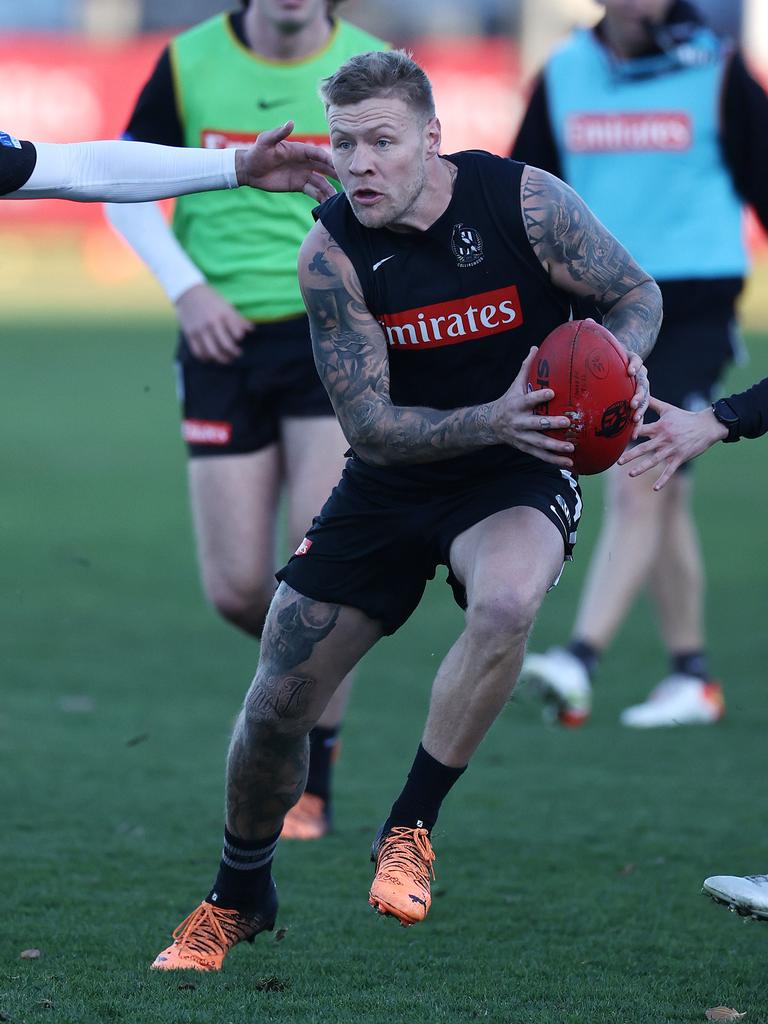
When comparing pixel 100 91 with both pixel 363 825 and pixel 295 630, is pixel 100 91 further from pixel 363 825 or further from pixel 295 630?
pixel 295 630

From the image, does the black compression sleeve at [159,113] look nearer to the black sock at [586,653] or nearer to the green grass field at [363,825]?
the green grass field at [363,825]

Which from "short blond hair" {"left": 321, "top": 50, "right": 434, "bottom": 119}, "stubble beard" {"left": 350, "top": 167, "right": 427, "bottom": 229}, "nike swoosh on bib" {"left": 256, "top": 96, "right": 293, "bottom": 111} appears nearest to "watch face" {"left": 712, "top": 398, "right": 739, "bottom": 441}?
"stubble beard" {"left": 350, "top": 167, "right": 427, "bottom": 229}

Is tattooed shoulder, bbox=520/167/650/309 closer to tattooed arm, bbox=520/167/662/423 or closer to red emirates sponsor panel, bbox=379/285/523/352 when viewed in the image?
tattooed arm, bbox=520/167/662/423

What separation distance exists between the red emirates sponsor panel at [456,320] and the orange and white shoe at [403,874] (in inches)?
48.3

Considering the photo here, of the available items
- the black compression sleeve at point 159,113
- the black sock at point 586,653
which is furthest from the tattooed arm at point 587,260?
the black sock at point 586,653

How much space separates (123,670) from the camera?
8531 millimetres

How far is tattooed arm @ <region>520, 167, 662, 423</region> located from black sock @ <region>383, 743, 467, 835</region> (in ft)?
3.74

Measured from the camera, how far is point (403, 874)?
14.3 ft

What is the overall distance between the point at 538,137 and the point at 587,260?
3.61 metres

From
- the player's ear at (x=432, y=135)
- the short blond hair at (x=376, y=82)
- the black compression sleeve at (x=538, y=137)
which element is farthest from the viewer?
the black compression sleeve at (x=538, y=137)

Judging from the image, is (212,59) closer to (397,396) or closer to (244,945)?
(397,396)

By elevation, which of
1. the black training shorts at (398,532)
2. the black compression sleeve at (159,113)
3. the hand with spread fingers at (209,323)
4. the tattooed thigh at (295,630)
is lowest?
the hand with spread fingers at (209,323)

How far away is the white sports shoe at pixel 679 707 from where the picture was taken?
7741 millimetres

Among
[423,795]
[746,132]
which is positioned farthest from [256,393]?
[746,132]
